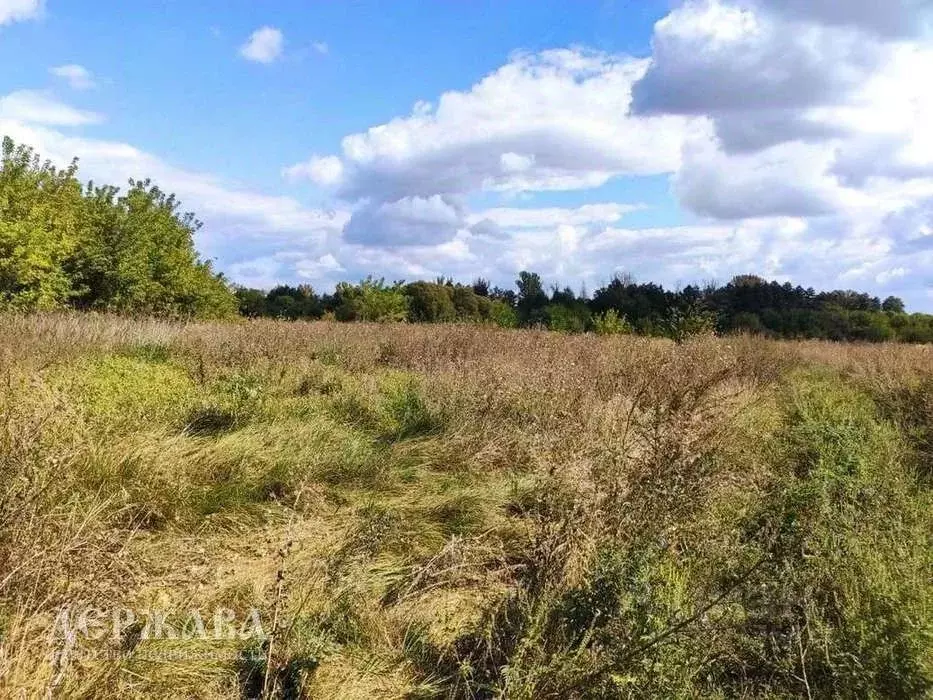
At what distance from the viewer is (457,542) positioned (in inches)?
137

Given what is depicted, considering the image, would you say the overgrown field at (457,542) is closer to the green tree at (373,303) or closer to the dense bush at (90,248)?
the dense bush at (90,248)

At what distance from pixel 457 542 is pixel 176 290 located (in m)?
19.2

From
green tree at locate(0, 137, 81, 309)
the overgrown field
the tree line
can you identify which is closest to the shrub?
the tree line

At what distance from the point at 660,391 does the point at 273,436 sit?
3329mm

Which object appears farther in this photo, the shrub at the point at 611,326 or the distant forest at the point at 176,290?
the shrub at the point at 611,326

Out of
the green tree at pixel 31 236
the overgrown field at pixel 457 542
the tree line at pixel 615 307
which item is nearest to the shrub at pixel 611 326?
the tree line at pixel 615 307

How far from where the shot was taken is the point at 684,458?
4.04m

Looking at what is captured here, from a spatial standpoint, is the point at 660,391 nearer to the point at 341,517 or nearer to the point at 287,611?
the point at 341,517

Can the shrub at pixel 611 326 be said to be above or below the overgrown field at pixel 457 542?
above

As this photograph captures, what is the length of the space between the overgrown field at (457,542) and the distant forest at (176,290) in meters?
6.80

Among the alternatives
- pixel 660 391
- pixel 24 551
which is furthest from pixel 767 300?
pixel 24 551

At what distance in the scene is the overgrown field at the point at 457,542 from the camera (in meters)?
2.40

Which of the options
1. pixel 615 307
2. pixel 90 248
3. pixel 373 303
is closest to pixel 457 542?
pixel 90 248

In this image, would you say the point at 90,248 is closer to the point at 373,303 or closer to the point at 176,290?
the point at 176,290
